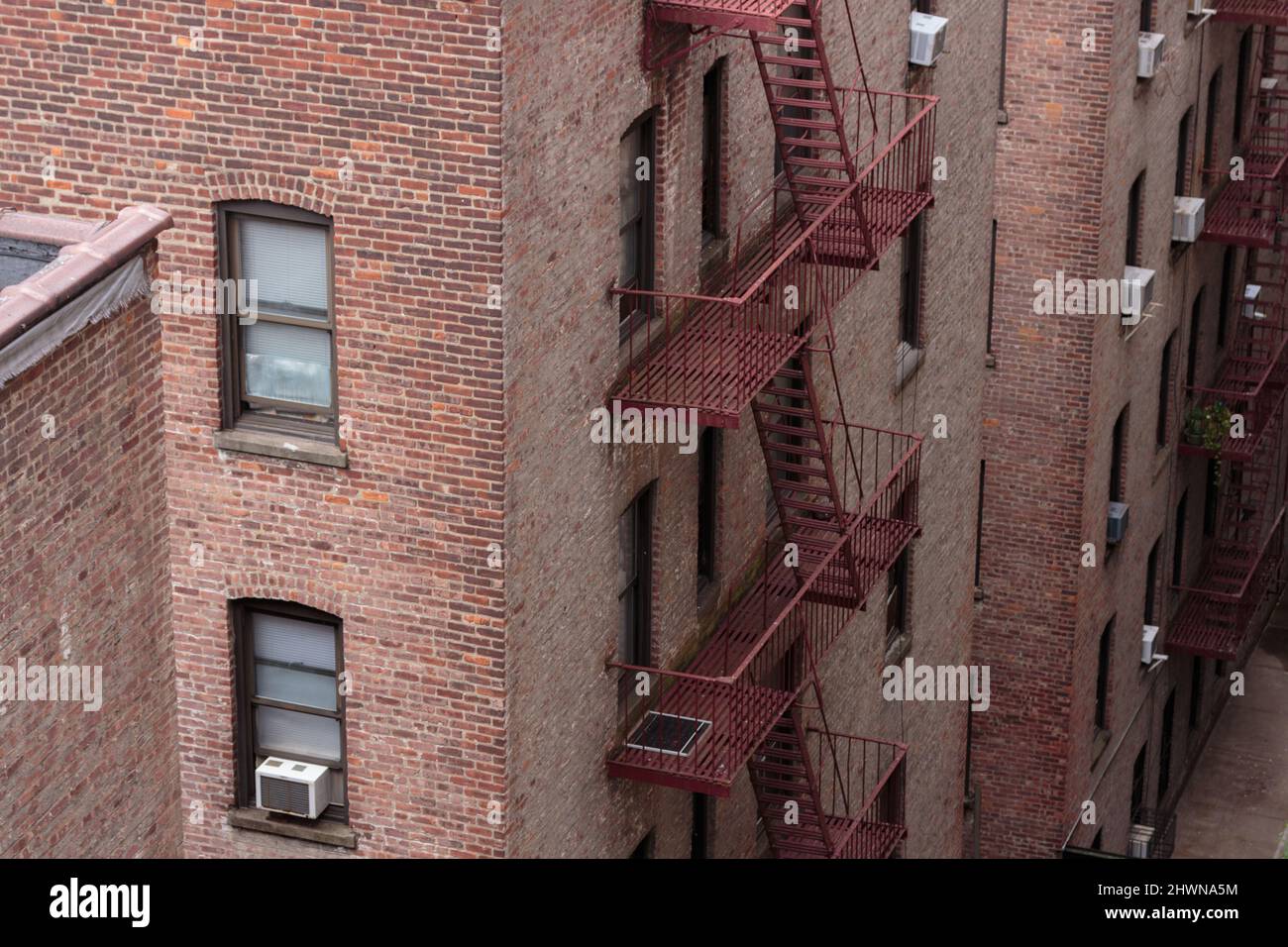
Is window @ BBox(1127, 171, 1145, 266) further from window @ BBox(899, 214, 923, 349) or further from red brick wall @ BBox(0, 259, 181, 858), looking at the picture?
red brick wall @ BBox(0, 259, 181, 858)

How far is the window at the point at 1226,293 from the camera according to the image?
1778 inches

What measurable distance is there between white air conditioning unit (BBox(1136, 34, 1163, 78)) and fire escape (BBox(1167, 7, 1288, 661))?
195 inches

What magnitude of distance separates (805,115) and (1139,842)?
2114cm

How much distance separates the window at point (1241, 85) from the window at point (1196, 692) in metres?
10.2

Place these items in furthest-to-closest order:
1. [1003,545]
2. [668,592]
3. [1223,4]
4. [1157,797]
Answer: [1157,797] → [1223,4] → [1003,545] → [668,592]

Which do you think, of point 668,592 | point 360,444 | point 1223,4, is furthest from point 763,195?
point 1223,4

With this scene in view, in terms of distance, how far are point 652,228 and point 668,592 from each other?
3647 mm

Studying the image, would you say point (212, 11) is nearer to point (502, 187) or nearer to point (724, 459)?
point (502, 187)

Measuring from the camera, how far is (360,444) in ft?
65.2

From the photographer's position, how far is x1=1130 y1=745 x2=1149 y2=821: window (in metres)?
42.9

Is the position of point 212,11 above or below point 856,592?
above

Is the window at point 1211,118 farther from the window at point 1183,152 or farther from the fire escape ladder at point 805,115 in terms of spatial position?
the fire escape ladder at point 805,115
